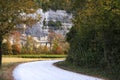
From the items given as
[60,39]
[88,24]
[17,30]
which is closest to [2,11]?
[17,30]

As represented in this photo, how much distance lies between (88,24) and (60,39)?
5699 cm

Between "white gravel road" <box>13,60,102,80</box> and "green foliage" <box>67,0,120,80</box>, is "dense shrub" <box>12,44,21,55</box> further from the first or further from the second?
"white gravel road" <box>13,60,102,80</box>

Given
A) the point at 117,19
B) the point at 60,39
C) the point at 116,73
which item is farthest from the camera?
the point at 60,39

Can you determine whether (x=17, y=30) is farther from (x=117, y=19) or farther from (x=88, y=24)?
(x=117, y=19)

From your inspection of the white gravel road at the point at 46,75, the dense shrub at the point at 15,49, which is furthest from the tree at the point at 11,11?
the dense shrub at the point at 15,49

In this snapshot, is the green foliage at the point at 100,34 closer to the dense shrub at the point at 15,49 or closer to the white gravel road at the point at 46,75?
the white gravel road at the point at 46,75

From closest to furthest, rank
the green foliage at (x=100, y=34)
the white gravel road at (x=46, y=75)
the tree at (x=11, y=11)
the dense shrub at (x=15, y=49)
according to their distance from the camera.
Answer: the green foliage at (x=100, y=34) → the white gravel road at (x=46, y=75) → the tree at (x=11, y=11) → the dense shrub at (x=15, y=49)

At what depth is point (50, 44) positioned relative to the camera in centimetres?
8375

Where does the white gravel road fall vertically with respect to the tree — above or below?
below

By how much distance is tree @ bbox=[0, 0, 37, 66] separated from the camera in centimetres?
2947

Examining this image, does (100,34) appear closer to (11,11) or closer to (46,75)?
(46,75)

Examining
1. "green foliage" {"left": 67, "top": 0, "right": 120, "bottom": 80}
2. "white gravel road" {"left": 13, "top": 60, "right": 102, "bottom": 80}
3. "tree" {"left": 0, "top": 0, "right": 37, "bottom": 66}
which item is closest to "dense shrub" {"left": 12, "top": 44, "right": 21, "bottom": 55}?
"tree" {"left": 0, "top": 0, "right": 37, "bottom": 66}

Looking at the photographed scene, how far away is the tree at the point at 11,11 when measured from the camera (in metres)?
29.5

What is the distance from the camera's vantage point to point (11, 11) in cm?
3073
